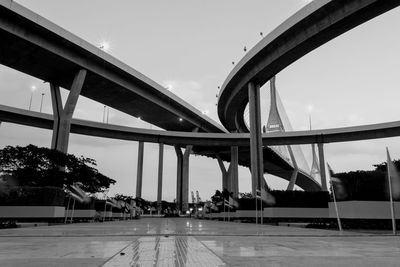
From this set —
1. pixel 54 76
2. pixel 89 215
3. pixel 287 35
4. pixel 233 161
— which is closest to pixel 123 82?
pixel 54 76

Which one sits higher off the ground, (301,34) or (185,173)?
(301,34)

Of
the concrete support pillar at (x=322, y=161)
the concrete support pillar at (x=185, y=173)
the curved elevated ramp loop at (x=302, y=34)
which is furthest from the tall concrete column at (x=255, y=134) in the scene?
the concrete support pillar at (x=185, y=173)

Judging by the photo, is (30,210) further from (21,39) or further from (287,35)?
(287,35)

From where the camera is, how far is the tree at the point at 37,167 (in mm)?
33750

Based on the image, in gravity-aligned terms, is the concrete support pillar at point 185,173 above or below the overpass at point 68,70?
below

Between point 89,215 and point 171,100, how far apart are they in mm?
31419

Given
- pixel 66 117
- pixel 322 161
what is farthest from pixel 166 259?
pixel 322 161

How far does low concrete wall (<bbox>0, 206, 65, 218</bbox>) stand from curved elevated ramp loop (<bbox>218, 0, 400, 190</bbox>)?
26424 mm

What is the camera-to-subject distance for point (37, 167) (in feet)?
118

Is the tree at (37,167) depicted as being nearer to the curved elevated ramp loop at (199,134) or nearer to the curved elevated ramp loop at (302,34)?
the curved elevated ramp loop at (302,34)

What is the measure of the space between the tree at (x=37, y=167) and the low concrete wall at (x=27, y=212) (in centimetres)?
608

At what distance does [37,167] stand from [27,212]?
11.0 meters

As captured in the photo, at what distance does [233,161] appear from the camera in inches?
3159

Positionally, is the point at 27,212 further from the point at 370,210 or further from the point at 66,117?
the point at 370,210
